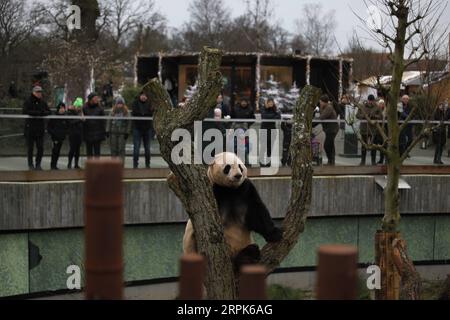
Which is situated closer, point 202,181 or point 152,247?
point 202,181

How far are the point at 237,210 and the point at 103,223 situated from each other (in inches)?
196

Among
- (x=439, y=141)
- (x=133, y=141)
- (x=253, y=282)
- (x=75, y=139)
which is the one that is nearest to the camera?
(x=253, y=282)

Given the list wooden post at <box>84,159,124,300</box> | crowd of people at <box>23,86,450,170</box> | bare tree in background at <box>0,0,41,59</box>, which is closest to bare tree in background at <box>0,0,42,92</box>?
bare tree in background at <box>0,0,41,59</box>

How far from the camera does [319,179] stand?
1390 cm

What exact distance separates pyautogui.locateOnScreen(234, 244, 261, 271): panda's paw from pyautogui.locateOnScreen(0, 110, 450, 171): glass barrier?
124 inches

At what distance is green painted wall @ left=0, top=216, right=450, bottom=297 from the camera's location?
Answer: 1223 cm

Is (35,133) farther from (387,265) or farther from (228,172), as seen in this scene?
(387,265)

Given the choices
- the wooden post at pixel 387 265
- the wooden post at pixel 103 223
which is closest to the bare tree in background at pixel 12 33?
the wooden post at pixel 387 265

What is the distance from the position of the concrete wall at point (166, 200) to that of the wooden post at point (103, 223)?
28.4ft

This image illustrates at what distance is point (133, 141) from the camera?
12781 mm

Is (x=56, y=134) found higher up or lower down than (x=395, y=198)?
higher up

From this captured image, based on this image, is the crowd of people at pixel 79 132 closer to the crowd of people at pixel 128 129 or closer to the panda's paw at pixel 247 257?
the crowd of people at pixel 128 129

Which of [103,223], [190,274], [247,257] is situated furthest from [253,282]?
[247,257]
